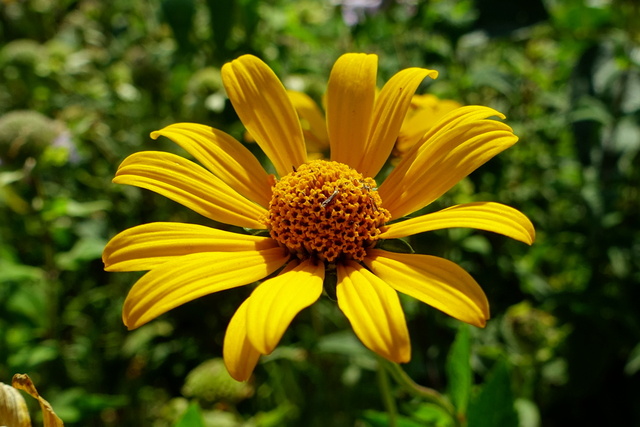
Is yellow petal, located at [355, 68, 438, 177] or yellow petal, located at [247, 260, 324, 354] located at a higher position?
yellow petal, located at [355, 68, 438, 177]

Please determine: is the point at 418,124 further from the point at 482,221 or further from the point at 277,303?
the point at 277,303

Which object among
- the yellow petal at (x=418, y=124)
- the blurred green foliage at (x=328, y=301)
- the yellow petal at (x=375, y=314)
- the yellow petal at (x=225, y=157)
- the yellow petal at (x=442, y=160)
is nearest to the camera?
the yellow petal at (x=375, y=314)

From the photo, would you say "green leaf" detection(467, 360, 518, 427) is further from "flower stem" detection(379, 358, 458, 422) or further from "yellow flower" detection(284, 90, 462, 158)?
"yellow flower" detection(284, 90, 462, 158)

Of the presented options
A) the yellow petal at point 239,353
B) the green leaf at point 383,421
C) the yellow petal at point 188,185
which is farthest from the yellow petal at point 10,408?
the green leaf at point 383,421

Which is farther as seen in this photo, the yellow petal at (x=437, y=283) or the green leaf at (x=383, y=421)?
the green leaf at (x=383, y=421)

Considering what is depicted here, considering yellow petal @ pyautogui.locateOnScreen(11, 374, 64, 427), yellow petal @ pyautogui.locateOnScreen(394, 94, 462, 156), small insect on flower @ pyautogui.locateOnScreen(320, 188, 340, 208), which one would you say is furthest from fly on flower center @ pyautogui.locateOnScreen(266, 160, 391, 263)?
yellow petal @ pyautogui.locateOnScreen(11, 374, 64, 427)

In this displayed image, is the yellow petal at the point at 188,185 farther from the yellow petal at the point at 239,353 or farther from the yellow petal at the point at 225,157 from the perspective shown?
the yellow petal at the point at 239,353

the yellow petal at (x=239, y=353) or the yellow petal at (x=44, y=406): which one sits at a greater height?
the yellow petal at (x=239, y=353)

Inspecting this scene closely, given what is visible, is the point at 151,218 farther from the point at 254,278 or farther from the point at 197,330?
the point at 254,278
